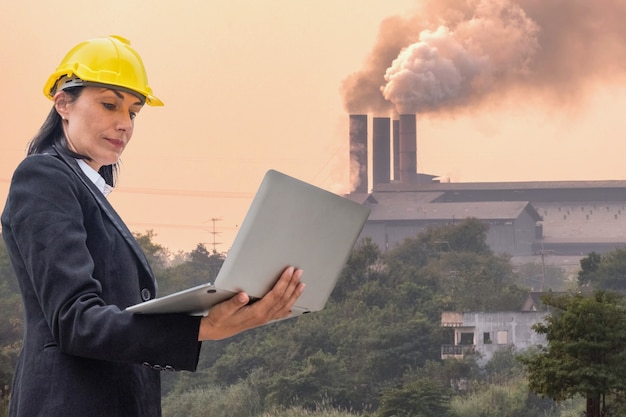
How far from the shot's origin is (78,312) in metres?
0.97

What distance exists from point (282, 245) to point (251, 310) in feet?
0.21

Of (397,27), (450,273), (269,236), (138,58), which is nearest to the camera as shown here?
(269,236)

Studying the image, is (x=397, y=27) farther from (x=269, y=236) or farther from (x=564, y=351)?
(x=269, y=236)

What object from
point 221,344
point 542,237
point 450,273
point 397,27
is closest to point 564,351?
point 221,344

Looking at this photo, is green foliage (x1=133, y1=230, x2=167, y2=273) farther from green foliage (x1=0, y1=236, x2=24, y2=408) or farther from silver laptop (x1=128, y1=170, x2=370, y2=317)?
silver laptop (x1=128, y1=170, x2=370, y2=317)

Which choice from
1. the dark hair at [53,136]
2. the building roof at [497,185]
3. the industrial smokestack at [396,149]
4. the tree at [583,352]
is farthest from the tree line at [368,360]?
the dark hair at [53,136]

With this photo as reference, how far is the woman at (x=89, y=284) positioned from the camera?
0.98 metres

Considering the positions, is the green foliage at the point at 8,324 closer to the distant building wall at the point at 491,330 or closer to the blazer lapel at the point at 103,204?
the distant building wall at the point at 491,330

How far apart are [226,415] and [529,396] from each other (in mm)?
5529

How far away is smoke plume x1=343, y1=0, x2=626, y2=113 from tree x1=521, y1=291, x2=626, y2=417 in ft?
92.0

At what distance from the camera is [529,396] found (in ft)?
59.1

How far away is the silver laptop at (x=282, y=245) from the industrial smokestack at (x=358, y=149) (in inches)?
1463

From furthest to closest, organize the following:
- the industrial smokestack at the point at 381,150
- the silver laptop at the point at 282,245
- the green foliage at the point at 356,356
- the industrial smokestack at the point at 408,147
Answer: the industrial smokestack at the point at 381,150
the industrial smokestack at the point at 408,147
the green foliage at the point at 356,356
the silver laptop at the point at 282,245

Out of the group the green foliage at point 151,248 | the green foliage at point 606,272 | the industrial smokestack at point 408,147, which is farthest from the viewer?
the industrial smokestack at point 408,147
